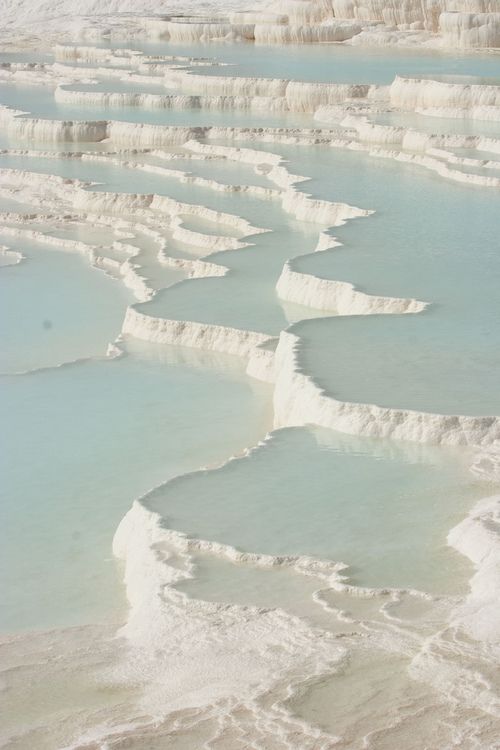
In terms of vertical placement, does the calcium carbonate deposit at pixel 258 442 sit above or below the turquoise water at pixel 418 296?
below

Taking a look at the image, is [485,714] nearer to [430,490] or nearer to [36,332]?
[430,490]

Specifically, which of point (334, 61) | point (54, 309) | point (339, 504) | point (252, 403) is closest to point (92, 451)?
point (252, 403)

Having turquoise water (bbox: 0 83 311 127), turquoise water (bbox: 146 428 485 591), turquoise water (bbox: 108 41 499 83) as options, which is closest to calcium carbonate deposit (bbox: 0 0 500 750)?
turquoise water (bbox: 146 428 485 591)

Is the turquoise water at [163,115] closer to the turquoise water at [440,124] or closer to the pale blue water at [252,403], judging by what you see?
the turquoise water at [440,124]

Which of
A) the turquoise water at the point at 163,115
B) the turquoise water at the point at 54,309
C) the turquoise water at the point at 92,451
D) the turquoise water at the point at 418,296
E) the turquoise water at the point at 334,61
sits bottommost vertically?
the turquoise water at the point at 54,309

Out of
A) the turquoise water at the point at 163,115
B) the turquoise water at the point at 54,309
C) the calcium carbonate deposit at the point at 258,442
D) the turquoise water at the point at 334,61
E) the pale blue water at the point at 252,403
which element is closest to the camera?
the calcium carbonate deposit at the point at 258,442

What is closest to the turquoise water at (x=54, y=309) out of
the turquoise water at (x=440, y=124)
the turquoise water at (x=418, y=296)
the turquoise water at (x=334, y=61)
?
the turquoise water at (x=418, y=296)
